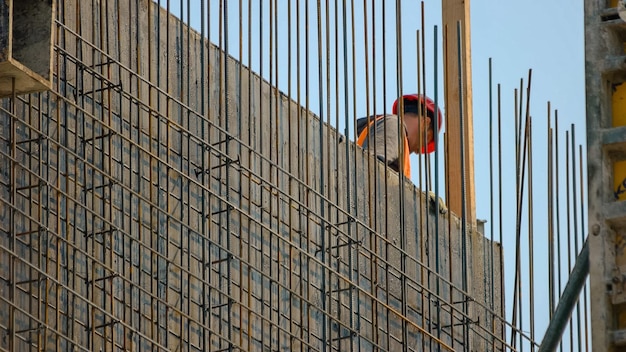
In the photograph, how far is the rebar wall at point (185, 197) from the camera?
31.7 ft

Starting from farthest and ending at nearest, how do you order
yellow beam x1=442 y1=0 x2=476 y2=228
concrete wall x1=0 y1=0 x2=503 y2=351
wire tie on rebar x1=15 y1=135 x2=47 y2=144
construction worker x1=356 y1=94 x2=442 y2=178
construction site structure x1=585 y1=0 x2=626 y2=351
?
yellow beam x1=442 y1=0 x2=476 y2=228 < construction worker x1=356 y1=94 x2=442 y2=178 < concrete wall x1=0 y1=0 x2=503 y2=351 < wire tie on rebar x1=15 y1=135 x2=47 y2=144 < construction site structure x1=585 y1=0 x2=626 y2=351

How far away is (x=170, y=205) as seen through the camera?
1088cm

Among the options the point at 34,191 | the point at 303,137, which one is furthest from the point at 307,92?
the point at 34,191

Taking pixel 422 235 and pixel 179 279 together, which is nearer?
pixel 179 279

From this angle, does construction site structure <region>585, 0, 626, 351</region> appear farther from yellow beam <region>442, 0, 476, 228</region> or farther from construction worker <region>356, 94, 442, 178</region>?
yellow beam <region>442, 0, 476, 228</region>

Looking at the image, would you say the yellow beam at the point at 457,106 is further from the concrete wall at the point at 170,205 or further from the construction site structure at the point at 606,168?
the construction site structure at the point at 606,168

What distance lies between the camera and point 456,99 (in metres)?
14.1

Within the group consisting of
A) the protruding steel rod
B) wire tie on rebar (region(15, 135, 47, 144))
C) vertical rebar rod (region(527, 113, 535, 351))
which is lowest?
vertical rebar rod (region(527, 113, 535, 351))

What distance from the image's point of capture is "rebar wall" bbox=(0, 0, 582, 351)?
967cm

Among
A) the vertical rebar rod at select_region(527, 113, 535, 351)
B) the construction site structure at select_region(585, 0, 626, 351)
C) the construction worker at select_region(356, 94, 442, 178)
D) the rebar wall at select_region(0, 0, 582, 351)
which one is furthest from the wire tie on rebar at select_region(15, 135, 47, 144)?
the vertical rebar rod at select_region(527, 113, 535, 351)

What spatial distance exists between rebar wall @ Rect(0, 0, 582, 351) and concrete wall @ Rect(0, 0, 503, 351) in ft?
0.06

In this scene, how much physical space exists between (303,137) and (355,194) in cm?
58

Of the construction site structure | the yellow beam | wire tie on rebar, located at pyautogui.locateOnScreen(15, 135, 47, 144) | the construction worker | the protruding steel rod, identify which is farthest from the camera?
the yellow beam

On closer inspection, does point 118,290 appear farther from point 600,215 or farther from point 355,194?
point 600,215
